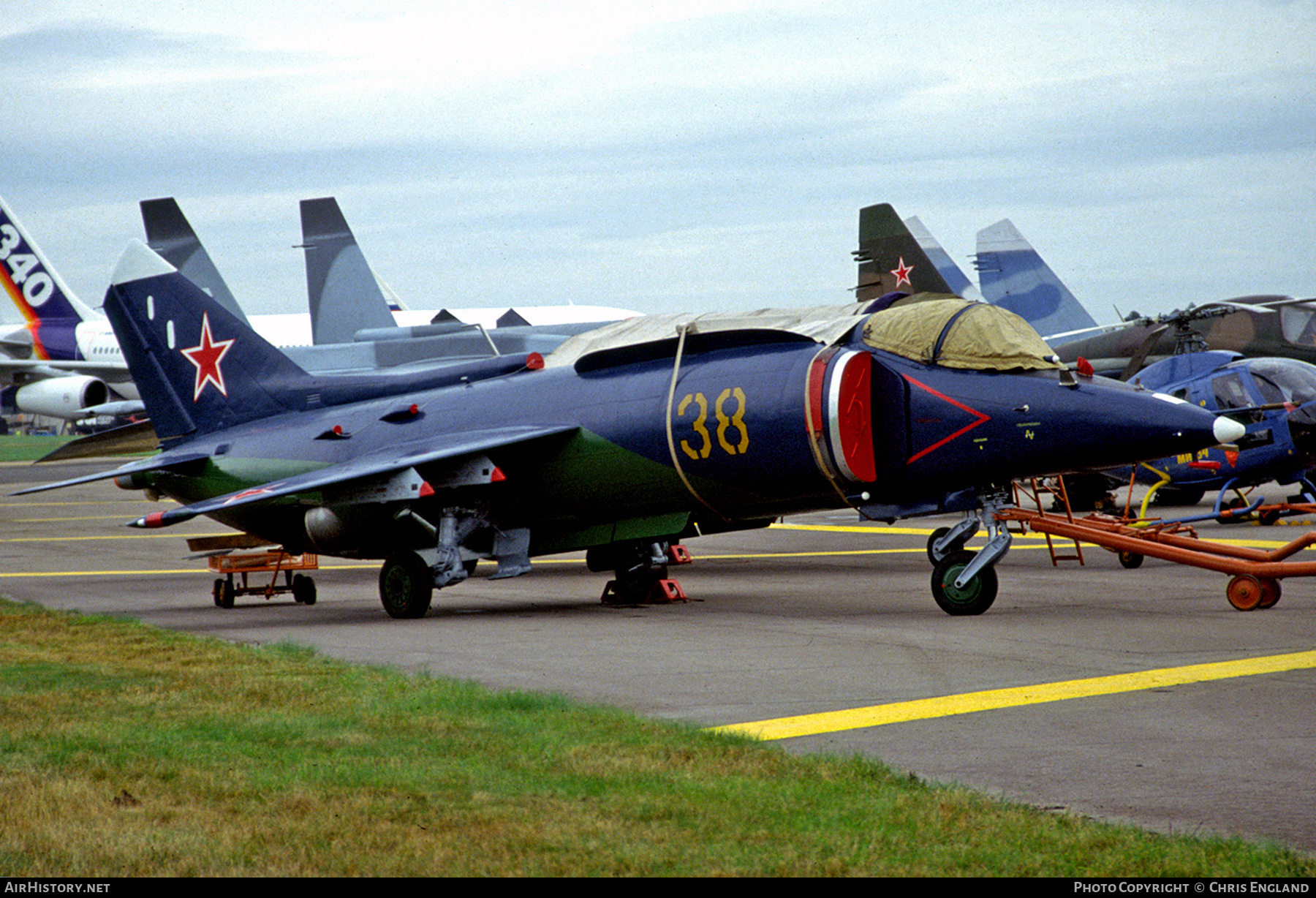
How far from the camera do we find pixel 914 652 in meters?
9.51

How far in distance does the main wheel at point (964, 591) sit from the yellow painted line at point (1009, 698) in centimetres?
282

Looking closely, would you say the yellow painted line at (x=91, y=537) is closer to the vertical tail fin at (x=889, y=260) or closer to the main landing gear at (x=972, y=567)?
the vertical tail fin at (x=889, y=260)

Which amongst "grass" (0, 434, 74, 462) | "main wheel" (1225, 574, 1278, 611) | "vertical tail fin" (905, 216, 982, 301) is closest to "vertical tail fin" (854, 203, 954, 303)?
Result: "vertical tail fin" (905, 216, 982, 301)

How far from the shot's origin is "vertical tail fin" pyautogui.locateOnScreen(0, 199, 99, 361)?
4750cm

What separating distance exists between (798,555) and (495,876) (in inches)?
581

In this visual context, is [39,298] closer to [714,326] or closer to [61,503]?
[61,503]

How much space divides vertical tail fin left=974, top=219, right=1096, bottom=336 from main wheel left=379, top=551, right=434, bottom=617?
25813 mm

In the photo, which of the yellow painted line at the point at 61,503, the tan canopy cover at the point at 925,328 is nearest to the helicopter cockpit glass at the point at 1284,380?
the tan canopy cover at the point at 925,328

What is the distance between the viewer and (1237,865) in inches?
172

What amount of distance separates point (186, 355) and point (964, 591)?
366 inches

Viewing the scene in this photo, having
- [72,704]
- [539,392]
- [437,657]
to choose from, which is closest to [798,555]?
[539,392]

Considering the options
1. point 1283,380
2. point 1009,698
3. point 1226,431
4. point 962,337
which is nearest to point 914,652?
point 1009,698

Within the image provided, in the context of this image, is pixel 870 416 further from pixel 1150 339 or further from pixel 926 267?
pixel 926 267

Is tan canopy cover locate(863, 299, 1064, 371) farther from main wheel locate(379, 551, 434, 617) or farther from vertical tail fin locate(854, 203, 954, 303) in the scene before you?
vertical tail fin locate(854, 203, 954, 303)
